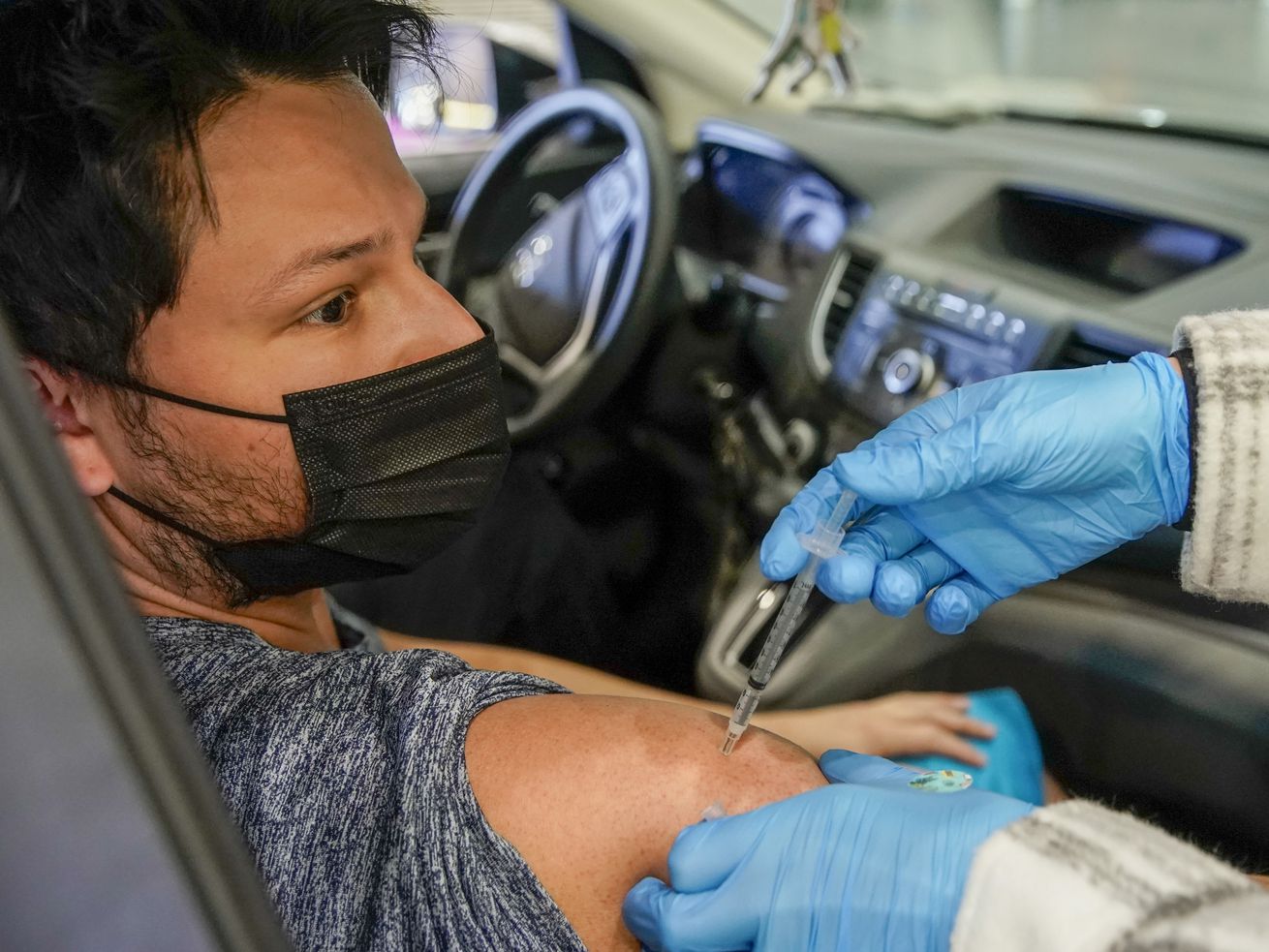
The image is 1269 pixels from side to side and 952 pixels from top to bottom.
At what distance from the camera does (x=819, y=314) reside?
1952mm

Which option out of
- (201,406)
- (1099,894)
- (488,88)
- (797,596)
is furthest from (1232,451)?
(488,88)

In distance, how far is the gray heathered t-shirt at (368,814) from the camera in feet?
2.65

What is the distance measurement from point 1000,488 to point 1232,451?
20cm

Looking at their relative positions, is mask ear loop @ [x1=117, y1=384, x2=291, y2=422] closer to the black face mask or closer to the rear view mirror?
the black face mask

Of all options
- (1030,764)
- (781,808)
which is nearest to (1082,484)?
(781,808)

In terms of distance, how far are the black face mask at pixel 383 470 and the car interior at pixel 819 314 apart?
0.35 meters

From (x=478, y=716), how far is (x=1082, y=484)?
23.8 inches

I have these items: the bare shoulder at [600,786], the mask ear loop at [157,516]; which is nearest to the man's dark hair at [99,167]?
the mask ear loop at [157,516]

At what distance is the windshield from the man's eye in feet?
4.66

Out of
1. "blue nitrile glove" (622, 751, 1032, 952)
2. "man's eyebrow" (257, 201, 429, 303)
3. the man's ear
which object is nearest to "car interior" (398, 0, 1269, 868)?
"blue nitrile glove" (622, 751, 1032, 952)

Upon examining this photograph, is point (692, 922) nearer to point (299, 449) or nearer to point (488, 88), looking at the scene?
point (299, 449)

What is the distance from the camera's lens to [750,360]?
217 centimetres

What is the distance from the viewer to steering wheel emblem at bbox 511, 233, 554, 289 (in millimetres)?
2186

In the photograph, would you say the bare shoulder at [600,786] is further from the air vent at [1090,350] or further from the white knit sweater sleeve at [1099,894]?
the air vent at [1090,350]
